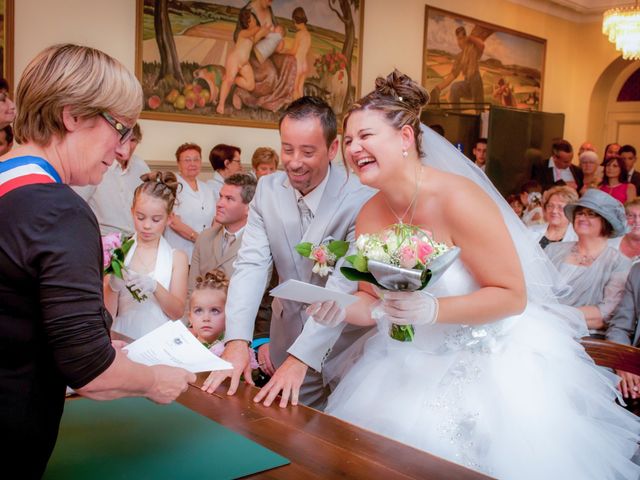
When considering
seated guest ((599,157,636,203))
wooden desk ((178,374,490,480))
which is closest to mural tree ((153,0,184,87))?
seated guest ((599,157,636,203))

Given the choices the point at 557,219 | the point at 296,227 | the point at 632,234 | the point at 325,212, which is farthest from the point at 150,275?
the point at 557,219

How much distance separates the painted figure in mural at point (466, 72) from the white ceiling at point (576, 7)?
1.56 meters

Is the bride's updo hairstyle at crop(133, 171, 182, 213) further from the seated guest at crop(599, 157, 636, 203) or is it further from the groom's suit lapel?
the seated guest at crop(599, 157, 636, 203)

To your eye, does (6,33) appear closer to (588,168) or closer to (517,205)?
(517,205)

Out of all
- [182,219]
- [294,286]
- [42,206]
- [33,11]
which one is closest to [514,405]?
[294,286]

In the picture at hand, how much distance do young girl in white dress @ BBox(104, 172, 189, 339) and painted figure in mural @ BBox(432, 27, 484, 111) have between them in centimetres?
758

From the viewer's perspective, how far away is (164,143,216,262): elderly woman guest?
6164 millimetres

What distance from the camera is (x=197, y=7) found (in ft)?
25.1

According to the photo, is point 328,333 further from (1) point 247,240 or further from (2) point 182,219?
(2) point 182,219

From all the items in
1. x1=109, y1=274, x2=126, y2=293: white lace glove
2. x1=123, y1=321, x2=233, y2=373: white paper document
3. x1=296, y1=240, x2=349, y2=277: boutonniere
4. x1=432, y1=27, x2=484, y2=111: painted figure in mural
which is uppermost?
x1=432, y1=27, x2=484, y2=111: painted figure in mural

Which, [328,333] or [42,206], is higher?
[42,206]

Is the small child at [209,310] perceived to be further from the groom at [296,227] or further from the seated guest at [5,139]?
the seated guest at [5,139]

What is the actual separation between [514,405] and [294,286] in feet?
2.81

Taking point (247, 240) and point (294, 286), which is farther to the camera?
point (247, 240)
